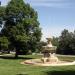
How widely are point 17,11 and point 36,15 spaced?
4023 mm

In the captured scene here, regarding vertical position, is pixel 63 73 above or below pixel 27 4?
below

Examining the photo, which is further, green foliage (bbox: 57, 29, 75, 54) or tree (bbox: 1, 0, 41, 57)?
green foliage (bbox: 57, 29, 75, 54)

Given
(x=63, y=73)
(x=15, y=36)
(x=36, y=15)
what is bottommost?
(x=63, y=73)

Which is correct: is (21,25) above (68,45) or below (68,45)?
above

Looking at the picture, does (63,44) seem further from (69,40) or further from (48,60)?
(48,60)

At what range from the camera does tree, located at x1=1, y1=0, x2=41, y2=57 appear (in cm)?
5281

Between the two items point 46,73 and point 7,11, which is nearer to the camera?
point 46,73

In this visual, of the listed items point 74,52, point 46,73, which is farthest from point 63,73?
point 74,52

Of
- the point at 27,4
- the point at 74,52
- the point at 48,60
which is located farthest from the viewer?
the point at 74,52

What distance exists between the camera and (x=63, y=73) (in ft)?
76.9

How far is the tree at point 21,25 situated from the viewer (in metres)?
52.8

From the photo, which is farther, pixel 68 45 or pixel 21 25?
pixel 68 45

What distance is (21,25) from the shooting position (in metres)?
53.0

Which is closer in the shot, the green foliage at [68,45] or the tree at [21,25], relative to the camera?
the tree at [21,25]
